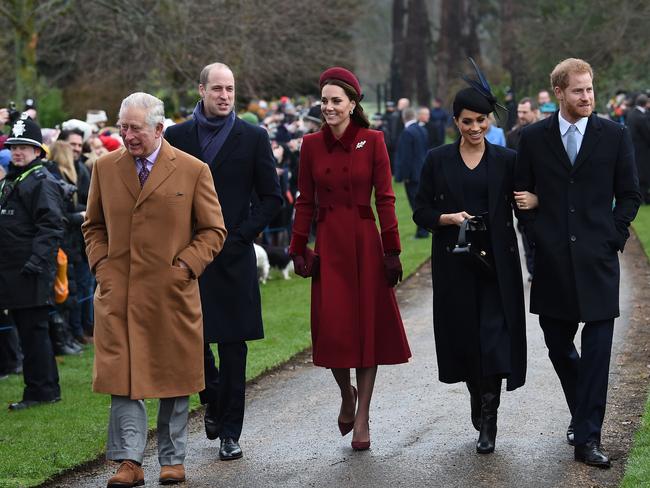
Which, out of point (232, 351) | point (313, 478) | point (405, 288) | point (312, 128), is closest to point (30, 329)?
point (232, 351)

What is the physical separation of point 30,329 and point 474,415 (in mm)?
3487

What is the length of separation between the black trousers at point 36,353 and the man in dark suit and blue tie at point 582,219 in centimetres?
379

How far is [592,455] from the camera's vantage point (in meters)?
6.99

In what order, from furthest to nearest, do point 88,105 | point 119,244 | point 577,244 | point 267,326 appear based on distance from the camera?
1. point 88,105
2. point 267,326
3. point 577,244
4. point 119,244

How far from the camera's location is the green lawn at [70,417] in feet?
24.8

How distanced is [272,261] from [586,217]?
398 inches

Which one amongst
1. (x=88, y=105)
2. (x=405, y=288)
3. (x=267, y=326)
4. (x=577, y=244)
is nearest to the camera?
(x=577, y=244)

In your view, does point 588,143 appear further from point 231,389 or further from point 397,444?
point 231,389

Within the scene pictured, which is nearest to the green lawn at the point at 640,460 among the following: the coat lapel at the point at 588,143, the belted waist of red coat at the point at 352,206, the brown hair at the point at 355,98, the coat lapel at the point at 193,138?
the coat lapel at the point at 588,143

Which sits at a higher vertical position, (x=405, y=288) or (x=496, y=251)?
(x=496, y=251)

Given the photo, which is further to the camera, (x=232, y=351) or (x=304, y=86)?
(x=304, y=86)

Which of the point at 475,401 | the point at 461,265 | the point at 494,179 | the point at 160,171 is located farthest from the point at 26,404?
the point at 494,179

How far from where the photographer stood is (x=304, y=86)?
38656mm

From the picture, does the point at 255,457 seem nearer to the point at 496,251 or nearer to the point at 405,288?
the point at 496,251
